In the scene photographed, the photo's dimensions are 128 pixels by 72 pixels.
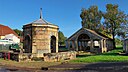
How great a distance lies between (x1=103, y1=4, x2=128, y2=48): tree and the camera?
49.9 metres

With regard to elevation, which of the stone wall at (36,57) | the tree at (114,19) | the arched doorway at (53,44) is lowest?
the stone wall at (36,57)

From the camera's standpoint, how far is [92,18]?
56.8 meters

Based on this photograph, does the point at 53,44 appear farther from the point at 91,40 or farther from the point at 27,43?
the point at 91,40

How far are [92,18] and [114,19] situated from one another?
8332 mm

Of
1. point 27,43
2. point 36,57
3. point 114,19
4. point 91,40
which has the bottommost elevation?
point 36,57

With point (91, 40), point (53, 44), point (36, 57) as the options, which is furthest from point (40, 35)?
point (91, 40)

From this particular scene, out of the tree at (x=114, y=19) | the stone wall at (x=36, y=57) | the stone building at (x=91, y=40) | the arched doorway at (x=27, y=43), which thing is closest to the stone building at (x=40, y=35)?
the arched doorway at (x=27, y=43)

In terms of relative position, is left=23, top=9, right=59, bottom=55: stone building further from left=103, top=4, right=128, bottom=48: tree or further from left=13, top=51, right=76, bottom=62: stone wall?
left=103, top=4, right=128, bottom=48: tree

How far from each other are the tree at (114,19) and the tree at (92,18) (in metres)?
5.22

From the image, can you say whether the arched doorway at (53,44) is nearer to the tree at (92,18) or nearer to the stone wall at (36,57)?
the stone wall at (36,57)

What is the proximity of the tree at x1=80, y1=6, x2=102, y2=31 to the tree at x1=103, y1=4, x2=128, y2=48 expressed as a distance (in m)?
5.22

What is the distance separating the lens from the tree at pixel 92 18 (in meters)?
56.6

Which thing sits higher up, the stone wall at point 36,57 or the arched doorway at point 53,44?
the arched doorway at point 53,44

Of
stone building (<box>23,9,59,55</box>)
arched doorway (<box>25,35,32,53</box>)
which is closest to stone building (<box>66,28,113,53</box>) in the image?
stone building (<box>23,9,59,55</box>)
